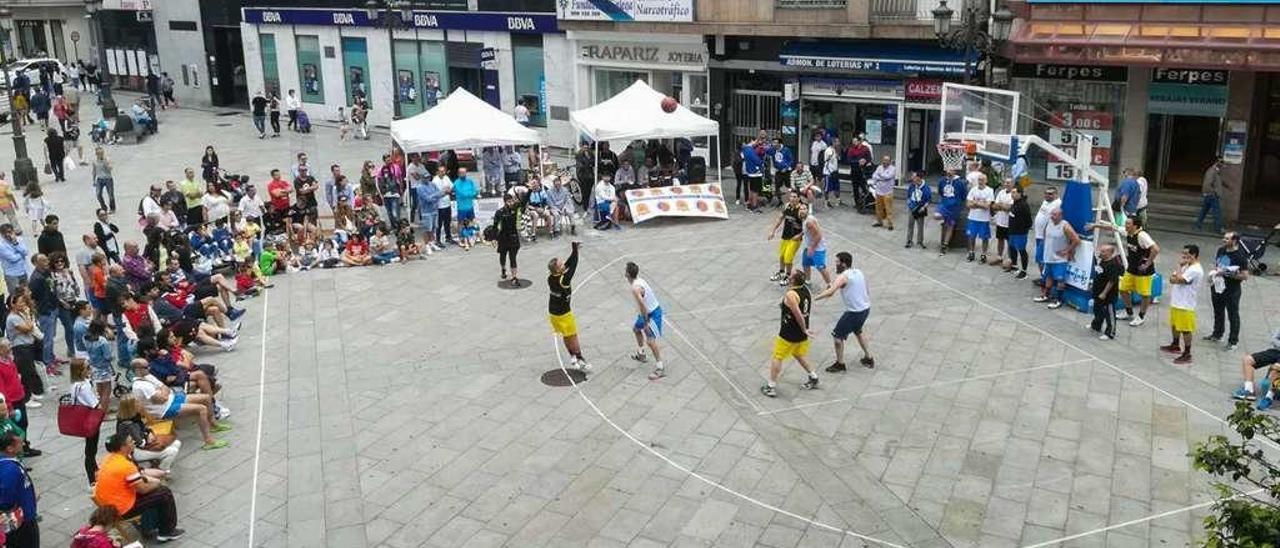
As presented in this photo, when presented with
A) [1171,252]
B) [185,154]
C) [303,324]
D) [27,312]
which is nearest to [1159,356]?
[1171,252]

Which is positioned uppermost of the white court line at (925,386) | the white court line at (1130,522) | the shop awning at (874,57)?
the shop awning at (874,57)

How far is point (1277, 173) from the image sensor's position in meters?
21.3

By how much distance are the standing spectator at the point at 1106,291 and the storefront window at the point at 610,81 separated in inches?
690

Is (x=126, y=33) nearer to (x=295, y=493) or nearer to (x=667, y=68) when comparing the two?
(x=667, y=68)

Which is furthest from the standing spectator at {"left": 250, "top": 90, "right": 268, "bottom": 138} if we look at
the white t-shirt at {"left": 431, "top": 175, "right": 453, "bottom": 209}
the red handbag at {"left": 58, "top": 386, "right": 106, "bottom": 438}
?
the red handbag at {"left": 58, "top": 386, "right": 106, "bottom": 438}

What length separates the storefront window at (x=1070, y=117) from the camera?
22.3 m

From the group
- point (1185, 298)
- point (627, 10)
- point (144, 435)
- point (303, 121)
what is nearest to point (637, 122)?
point (627, 10)

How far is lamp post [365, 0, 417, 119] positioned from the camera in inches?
1244

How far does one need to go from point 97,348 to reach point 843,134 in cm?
1903

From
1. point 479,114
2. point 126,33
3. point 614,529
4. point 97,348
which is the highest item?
point 126,33

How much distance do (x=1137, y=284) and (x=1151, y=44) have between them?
21.3 ft

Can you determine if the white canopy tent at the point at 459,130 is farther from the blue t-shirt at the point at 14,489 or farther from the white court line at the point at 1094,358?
the blue t-shirt at the point at 14,489

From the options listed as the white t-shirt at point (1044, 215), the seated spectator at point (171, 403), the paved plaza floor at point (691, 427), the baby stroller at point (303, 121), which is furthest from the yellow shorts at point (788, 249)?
the baby stroller at point (303, 121)

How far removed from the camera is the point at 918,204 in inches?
773
